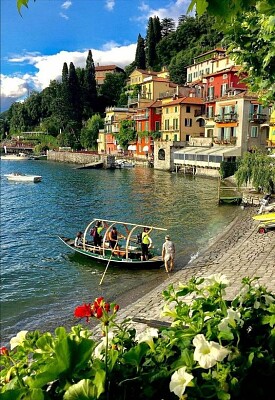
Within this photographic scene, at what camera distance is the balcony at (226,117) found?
57953 millimetres

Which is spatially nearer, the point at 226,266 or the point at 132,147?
the point at 226,266

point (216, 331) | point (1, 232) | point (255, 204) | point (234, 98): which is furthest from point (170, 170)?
point (216, 331)

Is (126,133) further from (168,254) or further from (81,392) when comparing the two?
(81,392)

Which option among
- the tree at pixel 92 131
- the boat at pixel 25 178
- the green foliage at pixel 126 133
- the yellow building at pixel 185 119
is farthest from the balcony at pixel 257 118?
the tree at pixel 92 131

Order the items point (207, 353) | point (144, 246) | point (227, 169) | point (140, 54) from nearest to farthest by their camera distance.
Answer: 1. point (207, 353)
2. point (144, 246)
3. point (227, 169)
4. point (140, 54)

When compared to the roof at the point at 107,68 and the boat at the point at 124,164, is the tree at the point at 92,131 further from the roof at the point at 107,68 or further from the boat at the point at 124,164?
the roof at the point at 107,68

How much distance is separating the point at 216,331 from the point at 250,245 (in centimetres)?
1703

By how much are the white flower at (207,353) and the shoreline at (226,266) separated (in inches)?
290

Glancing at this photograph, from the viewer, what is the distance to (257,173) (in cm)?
3272

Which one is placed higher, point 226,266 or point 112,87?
point 112,87

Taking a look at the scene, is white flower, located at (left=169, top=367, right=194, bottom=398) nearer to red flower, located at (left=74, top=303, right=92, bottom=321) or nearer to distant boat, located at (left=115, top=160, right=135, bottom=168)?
red flower, located at (left=74, top=303, right=92, bottom=321)

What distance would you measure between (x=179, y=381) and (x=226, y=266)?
549 inches

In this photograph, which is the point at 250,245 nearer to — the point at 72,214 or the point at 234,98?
the point at 72,214

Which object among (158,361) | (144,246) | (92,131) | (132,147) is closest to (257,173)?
(144,246)
